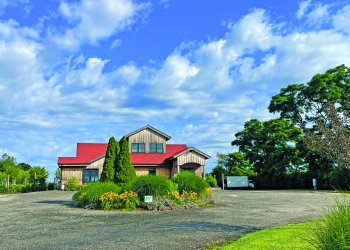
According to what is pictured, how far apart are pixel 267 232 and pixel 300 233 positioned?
0.82 metres

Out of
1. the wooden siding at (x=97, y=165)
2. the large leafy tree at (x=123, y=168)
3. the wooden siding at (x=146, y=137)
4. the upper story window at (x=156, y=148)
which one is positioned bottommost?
the large leafy tree at (x=123, y=168)

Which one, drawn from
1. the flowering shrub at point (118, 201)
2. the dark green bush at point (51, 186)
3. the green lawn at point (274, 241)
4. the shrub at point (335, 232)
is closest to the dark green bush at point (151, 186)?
the flowering shrub at point (118, 201)

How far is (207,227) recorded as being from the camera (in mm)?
10273

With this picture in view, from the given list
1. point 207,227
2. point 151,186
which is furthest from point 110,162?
point 207,227

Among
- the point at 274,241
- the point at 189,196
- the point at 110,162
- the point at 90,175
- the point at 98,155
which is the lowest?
the point at 274,241

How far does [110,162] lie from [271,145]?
78.5ft

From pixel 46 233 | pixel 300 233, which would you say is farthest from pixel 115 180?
pixel 300 233

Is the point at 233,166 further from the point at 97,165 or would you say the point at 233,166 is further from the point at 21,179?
the point at 21,179

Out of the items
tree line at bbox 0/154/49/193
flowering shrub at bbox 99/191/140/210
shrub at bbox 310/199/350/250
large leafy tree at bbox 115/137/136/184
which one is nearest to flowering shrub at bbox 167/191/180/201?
flowering shrub at bbox 99/191/140/210

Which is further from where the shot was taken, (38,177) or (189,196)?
(38,177)

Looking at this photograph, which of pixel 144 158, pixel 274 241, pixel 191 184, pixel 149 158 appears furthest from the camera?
pixel 149 158

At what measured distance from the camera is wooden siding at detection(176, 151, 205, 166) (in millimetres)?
34188

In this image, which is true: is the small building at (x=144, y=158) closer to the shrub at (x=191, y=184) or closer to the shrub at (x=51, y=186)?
the shrub at (x=51, y=186)

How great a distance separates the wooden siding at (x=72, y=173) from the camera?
35.0m
